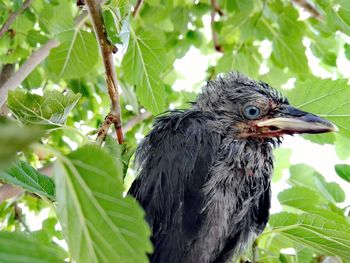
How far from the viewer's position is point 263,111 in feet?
5.15

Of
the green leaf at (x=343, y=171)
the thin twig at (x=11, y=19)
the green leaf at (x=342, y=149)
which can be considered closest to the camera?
the green leaf at (x=343, y=171)

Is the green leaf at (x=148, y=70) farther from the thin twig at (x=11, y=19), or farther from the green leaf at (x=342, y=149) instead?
the green leaf at (x=342, y=149)

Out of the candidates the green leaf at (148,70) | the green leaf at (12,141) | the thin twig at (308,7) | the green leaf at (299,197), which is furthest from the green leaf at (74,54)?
the green leaf at (12,141)

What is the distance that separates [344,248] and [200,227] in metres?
0.38

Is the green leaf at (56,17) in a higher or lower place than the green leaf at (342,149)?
higher

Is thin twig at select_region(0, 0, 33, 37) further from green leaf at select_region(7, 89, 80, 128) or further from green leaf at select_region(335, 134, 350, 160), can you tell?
green leaf at select_region(335, 134, 350, 160)

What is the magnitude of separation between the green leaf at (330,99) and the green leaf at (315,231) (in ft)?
0.98

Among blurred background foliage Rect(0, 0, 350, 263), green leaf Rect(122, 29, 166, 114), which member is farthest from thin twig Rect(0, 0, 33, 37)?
green leaf Rect(122, 29, 166, 114)

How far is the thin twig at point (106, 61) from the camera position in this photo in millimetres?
952

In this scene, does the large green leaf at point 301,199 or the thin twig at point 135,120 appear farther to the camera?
the thin twig at point 135,120

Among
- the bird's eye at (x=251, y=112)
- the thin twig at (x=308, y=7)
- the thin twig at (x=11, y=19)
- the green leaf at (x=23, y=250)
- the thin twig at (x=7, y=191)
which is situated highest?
the thin twig at (x=308, y=7)

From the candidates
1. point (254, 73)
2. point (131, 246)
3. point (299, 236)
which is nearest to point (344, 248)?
point (299, 236)

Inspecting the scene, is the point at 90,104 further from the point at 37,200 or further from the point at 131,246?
the point at 131,246

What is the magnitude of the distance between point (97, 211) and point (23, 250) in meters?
0.09
